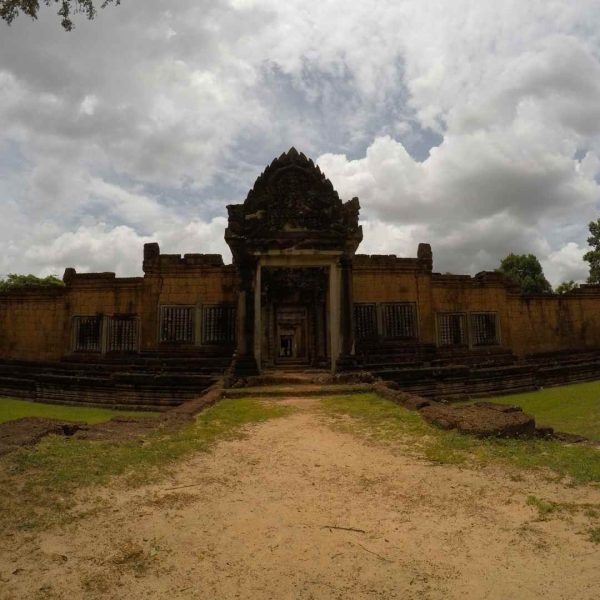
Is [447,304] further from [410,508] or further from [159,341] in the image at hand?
[410,508]

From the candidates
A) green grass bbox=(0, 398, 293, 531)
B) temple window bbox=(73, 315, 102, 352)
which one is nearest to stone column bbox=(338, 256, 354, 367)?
green grass bbox=(0, 398, 293, 531)

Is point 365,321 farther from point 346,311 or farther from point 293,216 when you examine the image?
point 293,216

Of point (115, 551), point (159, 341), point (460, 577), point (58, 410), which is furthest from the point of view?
point (159, 341)

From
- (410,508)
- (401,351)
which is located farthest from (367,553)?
(401,351)

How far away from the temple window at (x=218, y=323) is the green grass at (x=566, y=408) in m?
9.20

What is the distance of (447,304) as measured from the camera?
61.2 feet

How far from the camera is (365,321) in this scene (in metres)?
17.5

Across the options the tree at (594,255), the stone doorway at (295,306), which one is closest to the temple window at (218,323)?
the stone doorway at (295,306)

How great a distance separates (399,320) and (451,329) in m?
2.52

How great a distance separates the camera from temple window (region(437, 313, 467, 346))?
18.4 meters

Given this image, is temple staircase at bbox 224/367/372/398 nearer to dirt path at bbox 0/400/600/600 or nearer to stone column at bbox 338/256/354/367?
stone column at bbox 338/256/354/367

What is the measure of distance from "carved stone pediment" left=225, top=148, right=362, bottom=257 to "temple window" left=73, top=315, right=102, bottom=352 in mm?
7940

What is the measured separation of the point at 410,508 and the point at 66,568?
8.74 feet

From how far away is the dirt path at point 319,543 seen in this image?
2.77 metres
